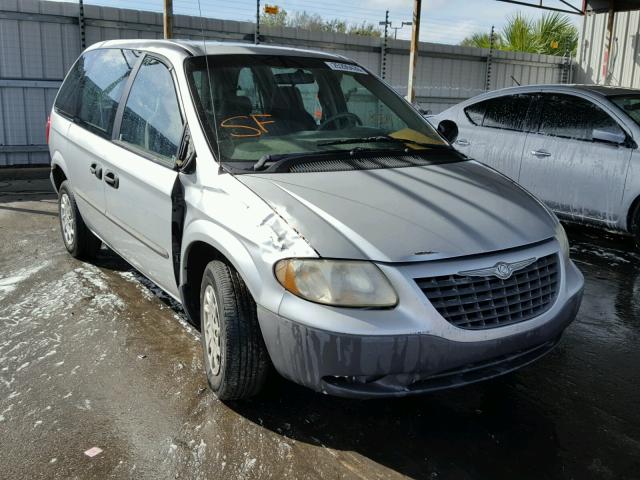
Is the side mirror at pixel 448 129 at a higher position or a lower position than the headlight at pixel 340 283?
→ higher

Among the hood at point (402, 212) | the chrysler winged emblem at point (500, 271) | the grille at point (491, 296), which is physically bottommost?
the grille at point (491, 296)

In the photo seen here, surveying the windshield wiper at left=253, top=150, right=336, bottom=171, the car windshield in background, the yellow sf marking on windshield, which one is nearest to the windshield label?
the yellow sf marking on windshield

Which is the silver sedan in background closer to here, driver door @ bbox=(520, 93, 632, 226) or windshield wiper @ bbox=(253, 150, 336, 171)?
driver door @ bbox=(520, 93, 632, 226)

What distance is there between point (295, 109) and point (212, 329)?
141 centimetres

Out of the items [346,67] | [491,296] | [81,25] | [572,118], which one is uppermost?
[81,25]

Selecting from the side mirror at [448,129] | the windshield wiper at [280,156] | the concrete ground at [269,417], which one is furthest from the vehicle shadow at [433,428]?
the side mirror at [448,129]

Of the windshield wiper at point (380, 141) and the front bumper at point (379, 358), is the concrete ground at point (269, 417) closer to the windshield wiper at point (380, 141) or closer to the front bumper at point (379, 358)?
the front bumper at point (379, 358)

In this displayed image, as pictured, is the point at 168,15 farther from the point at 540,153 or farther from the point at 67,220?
the point at 540,153

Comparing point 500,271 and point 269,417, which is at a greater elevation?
point 500,271

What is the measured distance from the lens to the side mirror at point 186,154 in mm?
3287

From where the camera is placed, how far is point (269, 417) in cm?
307

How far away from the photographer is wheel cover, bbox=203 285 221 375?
10.1 feet

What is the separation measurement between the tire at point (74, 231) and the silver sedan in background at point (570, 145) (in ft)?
11.6

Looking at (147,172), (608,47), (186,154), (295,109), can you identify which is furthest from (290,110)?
(608,47)
